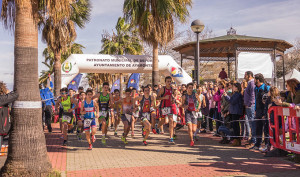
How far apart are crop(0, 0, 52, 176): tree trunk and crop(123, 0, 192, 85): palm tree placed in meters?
10.1

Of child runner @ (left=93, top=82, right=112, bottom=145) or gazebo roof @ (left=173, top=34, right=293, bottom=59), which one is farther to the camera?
gazebo roof @ (left=173, top=34, right=293, bottom=59)

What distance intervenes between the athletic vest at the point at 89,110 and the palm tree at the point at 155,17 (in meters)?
7.29

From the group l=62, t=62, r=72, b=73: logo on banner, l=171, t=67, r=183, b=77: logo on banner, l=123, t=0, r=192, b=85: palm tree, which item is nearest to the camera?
l=123, t=0, r=192, b=85: palm tree

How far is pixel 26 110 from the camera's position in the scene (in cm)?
521

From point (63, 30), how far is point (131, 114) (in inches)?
364

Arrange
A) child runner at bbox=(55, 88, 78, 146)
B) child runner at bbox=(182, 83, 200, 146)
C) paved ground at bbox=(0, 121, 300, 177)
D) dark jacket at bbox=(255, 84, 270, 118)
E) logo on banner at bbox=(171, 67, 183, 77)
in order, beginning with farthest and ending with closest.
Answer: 1. logo on banner at bbox=(171, 67, 183, 77)
2. child runner at bbox=(55, 88, 78, 146)
3. child runner at bbox=(182, 83, 200, 146)
4. dark jacket at bbox=(255, 84, 270, 118)
5. paved ground at bbox=(0, 121, 300, 177)

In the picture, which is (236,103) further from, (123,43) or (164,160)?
(123,43)

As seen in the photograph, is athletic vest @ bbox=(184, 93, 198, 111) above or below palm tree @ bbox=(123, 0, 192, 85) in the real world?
below

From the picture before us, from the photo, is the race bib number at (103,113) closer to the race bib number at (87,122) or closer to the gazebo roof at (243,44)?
the race bib number at (87,122)

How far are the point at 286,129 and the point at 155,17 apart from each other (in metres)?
10.5

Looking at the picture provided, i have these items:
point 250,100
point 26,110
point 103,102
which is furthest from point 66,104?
point 250,100

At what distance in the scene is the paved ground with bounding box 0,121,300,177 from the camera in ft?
18.8

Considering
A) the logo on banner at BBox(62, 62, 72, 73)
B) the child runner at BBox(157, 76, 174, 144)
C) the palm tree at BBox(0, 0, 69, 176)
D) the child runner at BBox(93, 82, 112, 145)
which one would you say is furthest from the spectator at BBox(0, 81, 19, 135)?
the logo on banner at BBox(62, 62, 72, 73)

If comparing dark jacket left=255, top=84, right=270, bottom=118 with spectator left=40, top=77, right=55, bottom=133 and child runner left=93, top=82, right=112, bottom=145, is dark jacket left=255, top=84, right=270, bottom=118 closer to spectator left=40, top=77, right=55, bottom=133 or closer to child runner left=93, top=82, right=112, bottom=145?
child runner left=93, top=82, right=112, bottom=145
